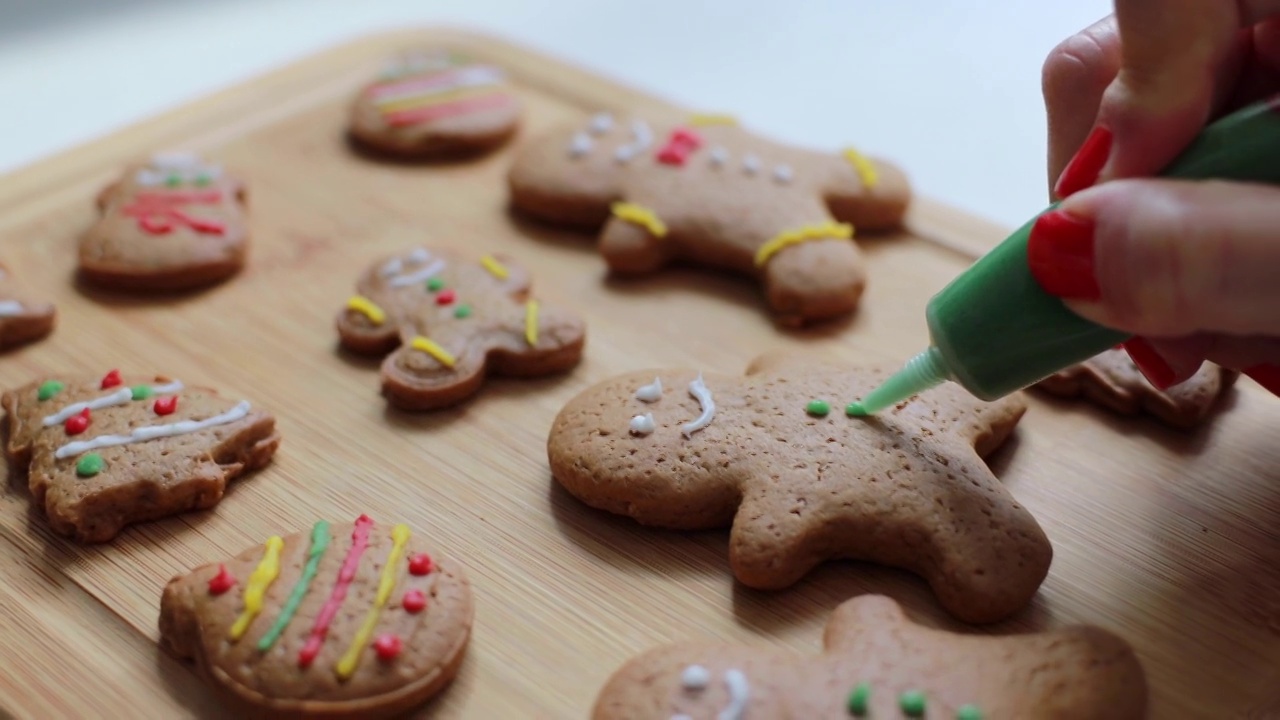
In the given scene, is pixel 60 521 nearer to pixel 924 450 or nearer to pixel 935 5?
pixel 924 450

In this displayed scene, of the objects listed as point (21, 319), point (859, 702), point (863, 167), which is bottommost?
point (21, 319)

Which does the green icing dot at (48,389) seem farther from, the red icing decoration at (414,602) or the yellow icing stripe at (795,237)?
the yellow icing stripe at (795,237)

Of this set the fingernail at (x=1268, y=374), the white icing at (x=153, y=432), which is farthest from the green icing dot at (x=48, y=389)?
the fingernail at (x=1268, y=374)

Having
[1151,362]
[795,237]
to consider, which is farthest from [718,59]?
[1151,362]

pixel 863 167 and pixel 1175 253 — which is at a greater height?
pixel 1175 253

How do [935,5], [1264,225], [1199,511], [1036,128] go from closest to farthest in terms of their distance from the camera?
[1264,225]
[1199,511]
[1036,128]
[935,5]

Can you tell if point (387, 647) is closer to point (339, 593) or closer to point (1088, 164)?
point (339, 593)

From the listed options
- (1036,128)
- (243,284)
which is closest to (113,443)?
(243,284)
